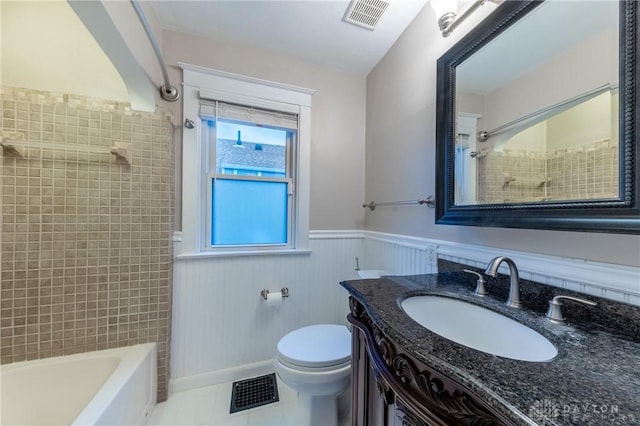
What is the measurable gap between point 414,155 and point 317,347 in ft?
4.05

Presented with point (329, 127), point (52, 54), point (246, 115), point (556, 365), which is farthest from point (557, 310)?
point (52, 54)

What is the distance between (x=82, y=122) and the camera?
50.8 inches

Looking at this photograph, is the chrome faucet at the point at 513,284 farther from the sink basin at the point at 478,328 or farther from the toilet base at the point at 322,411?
the toilet base at the point at 322,411

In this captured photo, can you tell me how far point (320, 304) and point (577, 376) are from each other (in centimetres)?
161

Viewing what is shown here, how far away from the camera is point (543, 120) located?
2.62 ft

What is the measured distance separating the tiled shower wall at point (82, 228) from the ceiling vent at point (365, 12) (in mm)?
1289

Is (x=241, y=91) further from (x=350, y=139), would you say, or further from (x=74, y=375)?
(x=74, y=375)

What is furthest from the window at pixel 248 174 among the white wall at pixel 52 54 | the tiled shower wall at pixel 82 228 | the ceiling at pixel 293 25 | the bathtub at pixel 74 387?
the bathtub at pixel 74 387

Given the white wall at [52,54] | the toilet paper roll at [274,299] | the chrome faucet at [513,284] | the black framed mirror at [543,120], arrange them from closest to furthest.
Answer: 1. the black framed mirror at [543,120]
2. the chrome faucet at [513,284]
3. the white wall at [52,54]
4. the toilet paper roll at [274,299]

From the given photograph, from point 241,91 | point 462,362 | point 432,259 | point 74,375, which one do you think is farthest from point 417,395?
point 241,91

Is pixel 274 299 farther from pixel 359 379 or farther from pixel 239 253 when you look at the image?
pixel 359 379

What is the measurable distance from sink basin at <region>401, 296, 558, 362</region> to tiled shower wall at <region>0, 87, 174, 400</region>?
1.47m

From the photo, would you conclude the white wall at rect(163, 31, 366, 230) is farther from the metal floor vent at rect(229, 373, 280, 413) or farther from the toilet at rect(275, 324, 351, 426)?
the metal floor vent at rect(229, 373, 280, 413)

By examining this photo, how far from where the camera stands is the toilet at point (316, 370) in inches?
45.2
